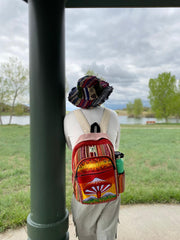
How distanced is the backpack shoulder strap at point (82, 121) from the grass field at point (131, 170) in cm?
159

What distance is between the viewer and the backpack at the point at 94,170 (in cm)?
116

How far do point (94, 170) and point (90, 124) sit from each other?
29cm

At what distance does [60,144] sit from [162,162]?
462cm

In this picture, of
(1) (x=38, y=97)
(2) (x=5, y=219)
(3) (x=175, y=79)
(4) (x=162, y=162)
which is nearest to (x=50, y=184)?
(1) (x=38, y=97)

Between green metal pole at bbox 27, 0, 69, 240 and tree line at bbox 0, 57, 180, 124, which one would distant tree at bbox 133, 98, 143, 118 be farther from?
green metal pole at bbox 27, 0, 69, 240

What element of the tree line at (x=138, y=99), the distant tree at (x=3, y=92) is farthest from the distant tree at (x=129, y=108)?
the distant tree at (x=3, y=92)

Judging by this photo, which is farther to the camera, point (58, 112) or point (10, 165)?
point (10, 165)

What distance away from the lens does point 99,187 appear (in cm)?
117

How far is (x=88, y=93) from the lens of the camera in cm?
132

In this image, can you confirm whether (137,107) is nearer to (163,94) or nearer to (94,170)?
(163,94)

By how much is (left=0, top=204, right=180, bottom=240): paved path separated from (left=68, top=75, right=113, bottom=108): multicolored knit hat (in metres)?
1.39

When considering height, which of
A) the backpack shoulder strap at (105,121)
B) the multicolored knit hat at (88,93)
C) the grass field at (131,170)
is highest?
the multicolored knit hat at (88,93)

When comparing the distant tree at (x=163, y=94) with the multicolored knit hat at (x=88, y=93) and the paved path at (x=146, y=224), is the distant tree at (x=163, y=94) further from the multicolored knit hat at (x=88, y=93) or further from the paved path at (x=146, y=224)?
the multicolored knit hat at (x=88, y=93)

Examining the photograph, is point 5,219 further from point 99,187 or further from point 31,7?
point 31,7
